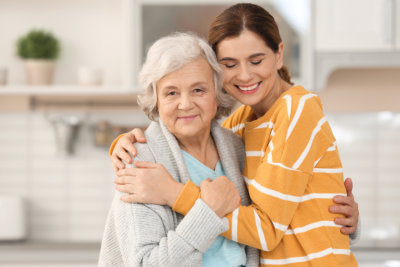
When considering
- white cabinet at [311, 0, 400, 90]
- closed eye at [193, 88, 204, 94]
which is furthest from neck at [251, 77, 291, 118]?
white cabinet at [311, 0, 400, 90]

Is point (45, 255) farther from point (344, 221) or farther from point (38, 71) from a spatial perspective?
point (344, 221)

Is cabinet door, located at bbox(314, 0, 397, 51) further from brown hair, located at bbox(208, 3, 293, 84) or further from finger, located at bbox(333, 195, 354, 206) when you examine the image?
finger, located at bbox(333, 195, 354, 206)

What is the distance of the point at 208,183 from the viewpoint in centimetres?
130

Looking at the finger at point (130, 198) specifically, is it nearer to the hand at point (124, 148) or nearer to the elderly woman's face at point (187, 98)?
the hand at point (124, 148)

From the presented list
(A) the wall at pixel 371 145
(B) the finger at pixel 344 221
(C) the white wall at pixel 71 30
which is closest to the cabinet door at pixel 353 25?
(A) the wall at pixel 371 145

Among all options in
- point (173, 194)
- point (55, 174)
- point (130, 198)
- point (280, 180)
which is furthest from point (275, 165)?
point (55, 174)

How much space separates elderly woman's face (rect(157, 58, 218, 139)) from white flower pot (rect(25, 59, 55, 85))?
1.59 metres

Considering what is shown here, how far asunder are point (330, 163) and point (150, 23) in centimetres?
151

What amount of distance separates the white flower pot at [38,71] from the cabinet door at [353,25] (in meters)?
1.44

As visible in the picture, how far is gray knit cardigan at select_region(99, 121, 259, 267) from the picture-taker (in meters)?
1.22

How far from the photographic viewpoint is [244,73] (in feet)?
4.63

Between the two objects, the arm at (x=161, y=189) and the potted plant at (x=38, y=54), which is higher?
the potted plant at (x=38, y=54)

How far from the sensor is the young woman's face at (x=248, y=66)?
4.60 ft

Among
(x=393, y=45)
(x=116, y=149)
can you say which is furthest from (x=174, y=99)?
(x=393, y=45)
